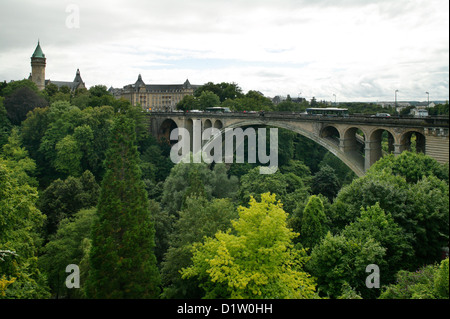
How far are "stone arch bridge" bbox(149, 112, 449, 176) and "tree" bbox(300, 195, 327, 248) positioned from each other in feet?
23.2

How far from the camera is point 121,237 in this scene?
13.6m

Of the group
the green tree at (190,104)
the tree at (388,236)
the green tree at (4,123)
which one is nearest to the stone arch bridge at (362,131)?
the tree at (388,236)

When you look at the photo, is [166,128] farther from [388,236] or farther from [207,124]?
[388,236]

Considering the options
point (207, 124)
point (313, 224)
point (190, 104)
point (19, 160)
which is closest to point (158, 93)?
point (190, 104)

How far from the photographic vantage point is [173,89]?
12500cm

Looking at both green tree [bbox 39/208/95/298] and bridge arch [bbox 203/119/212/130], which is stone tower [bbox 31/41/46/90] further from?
green tree [bbox 39/208/95/298]

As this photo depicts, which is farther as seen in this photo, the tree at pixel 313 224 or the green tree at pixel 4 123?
the green tree at pixel 4 123

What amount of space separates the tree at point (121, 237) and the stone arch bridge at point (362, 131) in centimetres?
1505

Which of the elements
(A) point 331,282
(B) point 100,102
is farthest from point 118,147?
(B) point 100,102

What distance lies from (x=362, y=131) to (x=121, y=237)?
18.9m

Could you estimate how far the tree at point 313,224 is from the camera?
57.3 ft

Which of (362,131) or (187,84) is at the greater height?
(187,84)

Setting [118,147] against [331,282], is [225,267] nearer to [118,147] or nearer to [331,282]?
[331,282]

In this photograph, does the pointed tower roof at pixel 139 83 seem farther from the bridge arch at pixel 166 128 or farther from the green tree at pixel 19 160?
the green tree at pixel 19 160
